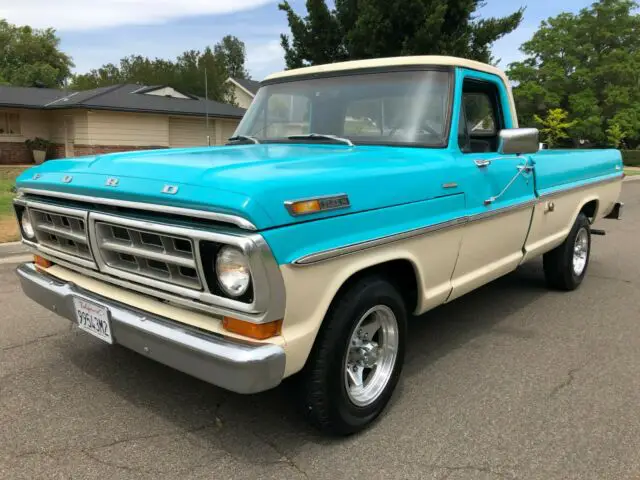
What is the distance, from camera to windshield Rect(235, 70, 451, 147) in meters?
3.63

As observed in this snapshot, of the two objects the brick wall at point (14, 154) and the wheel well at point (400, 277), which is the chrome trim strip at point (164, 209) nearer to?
the wheel well at point (400, 277)

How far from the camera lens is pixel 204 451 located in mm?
2727

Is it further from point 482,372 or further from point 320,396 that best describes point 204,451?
point 482,372

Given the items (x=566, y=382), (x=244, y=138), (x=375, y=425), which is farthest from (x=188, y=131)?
(x=375, y=425)

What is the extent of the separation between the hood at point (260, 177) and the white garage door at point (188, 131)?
22549 mm

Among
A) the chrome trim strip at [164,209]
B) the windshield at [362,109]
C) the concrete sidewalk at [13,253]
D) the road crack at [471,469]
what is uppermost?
the windshield at [362,109]

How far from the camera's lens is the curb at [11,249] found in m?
6.95

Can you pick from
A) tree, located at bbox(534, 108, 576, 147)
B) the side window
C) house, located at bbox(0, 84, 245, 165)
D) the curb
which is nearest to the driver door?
the side window

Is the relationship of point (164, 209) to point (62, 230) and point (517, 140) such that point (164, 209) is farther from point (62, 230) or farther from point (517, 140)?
point (517, 140)

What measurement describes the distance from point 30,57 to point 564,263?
6440 centimetres

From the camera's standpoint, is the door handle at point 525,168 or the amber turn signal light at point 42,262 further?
the door handle at point 525,168

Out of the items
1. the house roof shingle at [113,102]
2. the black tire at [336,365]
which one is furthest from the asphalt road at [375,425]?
the house roof shingle at [113,102]

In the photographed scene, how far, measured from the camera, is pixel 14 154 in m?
23.0

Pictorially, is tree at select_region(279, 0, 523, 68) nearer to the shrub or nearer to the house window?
the house window
